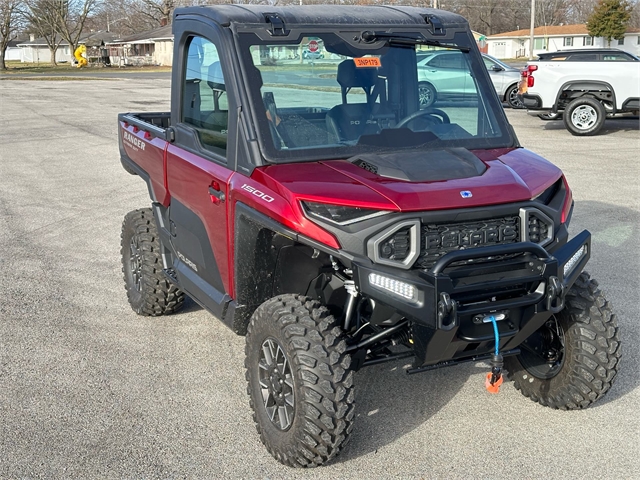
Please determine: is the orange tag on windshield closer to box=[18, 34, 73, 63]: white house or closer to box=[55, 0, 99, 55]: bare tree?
box=[55, 0, 99, 55]: bare tree

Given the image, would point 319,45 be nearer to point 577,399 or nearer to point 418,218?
point 418,218

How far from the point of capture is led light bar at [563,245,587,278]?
4008 millimetres

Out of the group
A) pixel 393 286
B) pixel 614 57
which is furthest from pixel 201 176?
pixel 614 57

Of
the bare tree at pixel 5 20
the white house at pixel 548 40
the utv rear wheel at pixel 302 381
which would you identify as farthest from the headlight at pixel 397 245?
the white house at pixel 548 40

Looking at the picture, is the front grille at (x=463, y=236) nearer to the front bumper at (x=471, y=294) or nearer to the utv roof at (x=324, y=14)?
the front bumper at (x=471, y=294)

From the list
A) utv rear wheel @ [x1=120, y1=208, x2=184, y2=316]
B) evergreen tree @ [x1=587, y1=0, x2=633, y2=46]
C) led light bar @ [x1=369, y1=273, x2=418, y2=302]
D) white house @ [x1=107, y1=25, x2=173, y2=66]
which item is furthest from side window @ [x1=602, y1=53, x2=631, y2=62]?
white house @ [x1=107, y1=25, x2=173, y2=66]

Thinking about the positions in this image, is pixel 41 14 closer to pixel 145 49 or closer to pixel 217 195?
pixel 145 49

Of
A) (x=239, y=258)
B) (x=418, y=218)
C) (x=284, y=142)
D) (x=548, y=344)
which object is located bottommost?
(x=548, y=344)

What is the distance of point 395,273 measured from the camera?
12.1ft

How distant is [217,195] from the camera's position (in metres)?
4.54

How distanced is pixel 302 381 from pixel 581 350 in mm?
1568

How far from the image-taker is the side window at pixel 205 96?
4645 millimetres

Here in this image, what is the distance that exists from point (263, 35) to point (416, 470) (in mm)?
2439

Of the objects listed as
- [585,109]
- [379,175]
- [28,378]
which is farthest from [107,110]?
[379,175]
